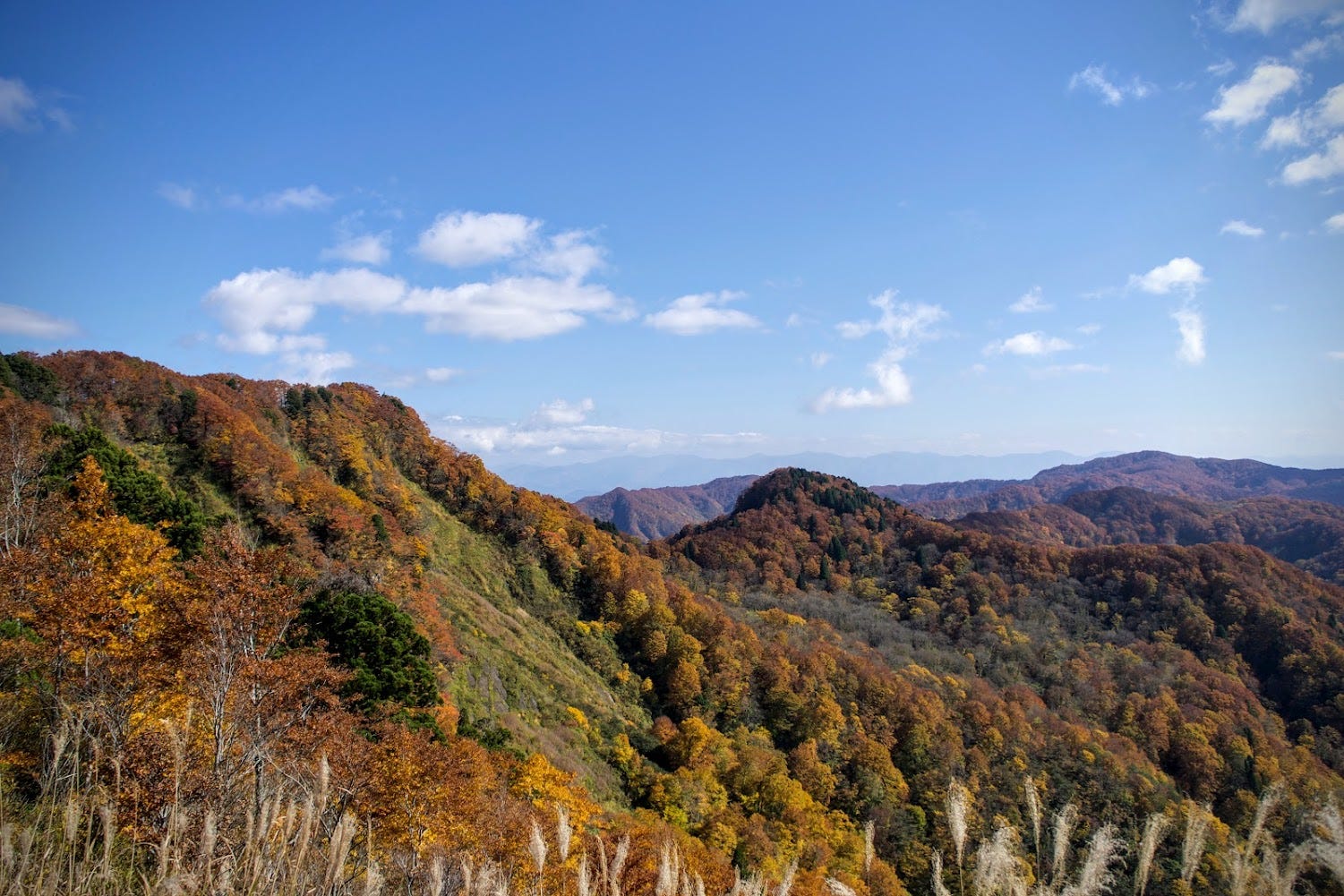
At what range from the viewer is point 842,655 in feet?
219

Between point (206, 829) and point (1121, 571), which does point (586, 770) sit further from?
point (1121, 571)

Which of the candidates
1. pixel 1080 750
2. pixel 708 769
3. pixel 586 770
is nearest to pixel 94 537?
pixel 586 770

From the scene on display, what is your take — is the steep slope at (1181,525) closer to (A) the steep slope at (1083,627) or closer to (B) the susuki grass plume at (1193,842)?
(A) the steep slope at (1083,627)

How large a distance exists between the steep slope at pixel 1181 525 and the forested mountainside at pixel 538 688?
226ft

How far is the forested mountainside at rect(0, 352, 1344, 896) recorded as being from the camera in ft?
21.3

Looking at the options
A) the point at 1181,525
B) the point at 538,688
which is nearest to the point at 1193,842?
the point at 538,688

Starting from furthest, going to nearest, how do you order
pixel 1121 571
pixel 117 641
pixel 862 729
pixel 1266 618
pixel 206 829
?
pixel 1121 571
pixel 1266 618
pixel 862 729
pixel 117 641
pixel 206 829

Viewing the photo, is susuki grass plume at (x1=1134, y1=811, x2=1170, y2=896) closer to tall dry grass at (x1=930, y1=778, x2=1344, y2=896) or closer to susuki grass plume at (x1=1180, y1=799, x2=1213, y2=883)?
tall dry grass at (x1=930, y1=778, x2=1344, y2=896)

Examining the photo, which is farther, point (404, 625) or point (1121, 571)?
point (1121, 571)

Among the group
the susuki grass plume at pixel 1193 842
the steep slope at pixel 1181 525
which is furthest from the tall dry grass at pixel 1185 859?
the steep slope at pixel 1181 525

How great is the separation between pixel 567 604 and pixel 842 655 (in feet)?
92.3

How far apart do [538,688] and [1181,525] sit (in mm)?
203803

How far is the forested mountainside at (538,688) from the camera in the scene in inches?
255

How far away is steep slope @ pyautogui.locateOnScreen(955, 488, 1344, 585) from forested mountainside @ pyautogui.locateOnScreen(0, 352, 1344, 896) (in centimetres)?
6901
